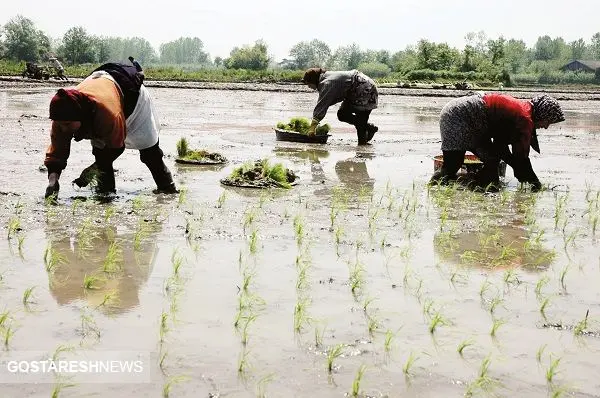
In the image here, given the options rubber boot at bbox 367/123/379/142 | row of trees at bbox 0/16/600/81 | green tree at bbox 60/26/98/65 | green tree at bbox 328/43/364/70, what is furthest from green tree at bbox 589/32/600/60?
rubber boot at bbox 367/123/379/142

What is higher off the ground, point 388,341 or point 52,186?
point 52,186

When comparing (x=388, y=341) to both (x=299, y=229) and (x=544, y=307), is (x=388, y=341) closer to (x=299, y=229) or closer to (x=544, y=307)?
(x=544, y=307)

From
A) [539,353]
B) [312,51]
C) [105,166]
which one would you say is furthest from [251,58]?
[539,353]

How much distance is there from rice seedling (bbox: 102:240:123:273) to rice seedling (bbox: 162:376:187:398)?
159cm

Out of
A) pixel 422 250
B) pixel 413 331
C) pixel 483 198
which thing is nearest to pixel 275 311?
pixel 413 331

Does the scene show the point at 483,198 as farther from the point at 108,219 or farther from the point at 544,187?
the point at 108,219

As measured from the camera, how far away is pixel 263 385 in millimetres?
2908

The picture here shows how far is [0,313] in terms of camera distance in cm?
357

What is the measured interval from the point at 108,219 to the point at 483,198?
3712 millimetres

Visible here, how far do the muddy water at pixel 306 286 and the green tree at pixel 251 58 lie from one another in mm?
98583

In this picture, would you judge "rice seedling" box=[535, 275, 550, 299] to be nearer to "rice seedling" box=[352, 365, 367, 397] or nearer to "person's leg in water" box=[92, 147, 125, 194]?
"rice seedling" box=[352, 365, 367, 397]

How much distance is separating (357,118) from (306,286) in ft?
24.8

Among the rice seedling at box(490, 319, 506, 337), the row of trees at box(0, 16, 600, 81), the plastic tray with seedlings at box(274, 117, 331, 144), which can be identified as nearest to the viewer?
the rice seedling at box(490, 319, 506, 337)

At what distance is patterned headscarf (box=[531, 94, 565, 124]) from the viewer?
7.38 m
